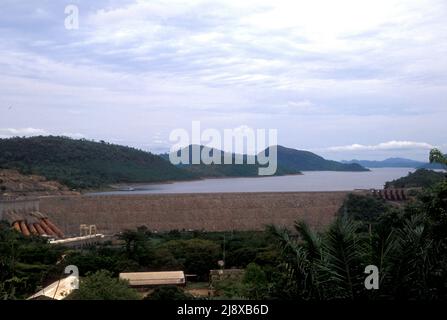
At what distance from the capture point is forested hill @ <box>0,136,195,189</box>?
51188mm

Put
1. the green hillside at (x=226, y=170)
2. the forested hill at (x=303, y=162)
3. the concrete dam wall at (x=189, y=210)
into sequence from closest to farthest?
the concrete dam wall at (x=189, y=210), the green hillside at (x=226, y=170), the forested hill at (x=303, y=162)

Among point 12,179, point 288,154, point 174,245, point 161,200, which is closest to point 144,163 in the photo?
point 288,154

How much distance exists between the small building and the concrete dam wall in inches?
579

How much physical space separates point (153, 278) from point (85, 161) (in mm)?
43624

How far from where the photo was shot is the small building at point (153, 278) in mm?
14109

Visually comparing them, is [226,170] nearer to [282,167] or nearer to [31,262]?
[282,167]

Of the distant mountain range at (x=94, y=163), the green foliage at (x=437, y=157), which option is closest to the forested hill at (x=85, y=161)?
the distant mountain range at (x=94, y=163)

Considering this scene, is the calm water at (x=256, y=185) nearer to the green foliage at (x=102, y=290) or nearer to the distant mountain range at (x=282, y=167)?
the distant mountain range at (x=282, y=167)

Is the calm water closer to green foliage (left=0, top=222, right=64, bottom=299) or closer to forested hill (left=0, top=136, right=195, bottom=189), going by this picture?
forested hill (left=0, top=136, right=195, bottom=189)

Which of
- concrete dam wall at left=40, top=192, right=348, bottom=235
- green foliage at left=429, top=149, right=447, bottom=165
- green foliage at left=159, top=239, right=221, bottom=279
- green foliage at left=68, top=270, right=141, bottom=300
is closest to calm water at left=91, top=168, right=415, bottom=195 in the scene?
concrete dam wall at left=40, top=192, right=348, bottom=235

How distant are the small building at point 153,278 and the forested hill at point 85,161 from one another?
1305 inches
